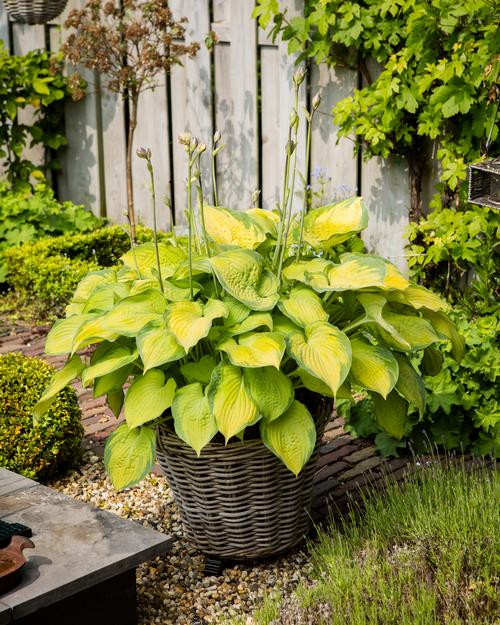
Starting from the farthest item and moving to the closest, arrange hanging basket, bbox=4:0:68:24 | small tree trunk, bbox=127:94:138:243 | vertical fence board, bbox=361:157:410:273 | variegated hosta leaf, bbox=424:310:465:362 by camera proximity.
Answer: hanging basket, bbox=4:0:68:24 < small tree trunk, bbox=127:94:138:243 < vertical fence board, bbox=361:157:410:273 < variegated hosta leaf, bbox=424:310:465:362

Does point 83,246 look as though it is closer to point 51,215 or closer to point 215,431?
point 51,215

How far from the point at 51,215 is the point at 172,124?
1198mm

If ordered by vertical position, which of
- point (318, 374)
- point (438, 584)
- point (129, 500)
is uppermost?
point (318, 374)

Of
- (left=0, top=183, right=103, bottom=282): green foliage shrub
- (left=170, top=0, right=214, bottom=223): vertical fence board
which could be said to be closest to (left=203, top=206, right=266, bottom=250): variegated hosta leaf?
(left=170, top=0, right=214, bottom=223): vertical fence board

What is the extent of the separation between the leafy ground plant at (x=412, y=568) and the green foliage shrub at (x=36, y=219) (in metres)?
4.50

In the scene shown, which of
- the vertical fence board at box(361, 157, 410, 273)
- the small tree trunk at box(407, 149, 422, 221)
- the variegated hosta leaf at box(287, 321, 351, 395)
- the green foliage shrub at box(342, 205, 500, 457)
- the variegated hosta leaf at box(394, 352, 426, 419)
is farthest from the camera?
the vertical fence board at box(361, 157, 410, 273)

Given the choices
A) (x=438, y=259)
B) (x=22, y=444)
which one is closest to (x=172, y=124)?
(x=438, y=259)

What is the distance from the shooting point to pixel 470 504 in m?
3.16

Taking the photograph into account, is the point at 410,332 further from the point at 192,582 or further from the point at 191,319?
the point at 192,582

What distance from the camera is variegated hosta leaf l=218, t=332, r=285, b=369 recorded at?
287cm

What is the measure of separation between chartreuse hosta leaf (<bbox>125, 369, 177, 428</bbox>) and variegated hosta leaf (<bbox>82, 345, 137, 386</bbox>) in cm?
9

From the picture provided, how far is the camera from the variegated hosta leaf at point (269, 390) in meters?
2.94

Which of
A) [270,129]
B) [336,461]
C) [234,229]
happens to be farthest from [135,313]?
[270,129]

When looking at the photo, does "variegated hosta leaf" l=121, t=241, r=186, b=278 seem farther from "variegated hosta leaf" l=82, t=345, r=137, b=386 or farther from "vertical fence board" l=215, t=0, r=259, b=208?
"vertical fence board" l=215, t=0, r=259, b=208
